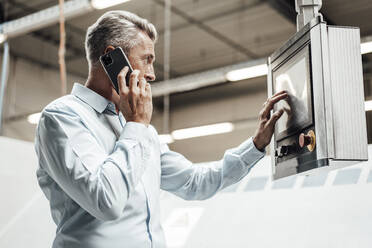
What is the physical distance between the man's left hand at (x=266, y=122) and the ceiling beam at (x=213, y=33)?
5.49 m

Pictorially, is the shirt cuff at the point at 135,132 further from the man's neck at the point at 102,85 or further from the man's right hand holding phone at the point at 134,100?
the man's neck at the point at 102,85

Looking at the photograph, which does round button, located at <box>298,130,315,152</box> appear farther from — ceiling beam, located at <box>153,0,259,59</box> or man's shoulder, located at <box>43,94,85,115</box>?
ceiling beam, located at <box>153,0,259,59</box>

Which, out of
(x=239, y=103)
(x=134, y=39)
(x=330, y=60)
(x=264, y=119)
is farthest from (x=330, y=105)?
(x=239, y=103)

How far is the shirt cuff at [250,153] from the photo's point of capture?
1.38 m

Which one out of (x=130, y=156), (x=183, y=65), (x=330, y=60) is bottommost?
(x=130, y=156)

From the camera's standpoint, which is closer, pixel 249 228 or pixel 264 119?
pixel 264 119

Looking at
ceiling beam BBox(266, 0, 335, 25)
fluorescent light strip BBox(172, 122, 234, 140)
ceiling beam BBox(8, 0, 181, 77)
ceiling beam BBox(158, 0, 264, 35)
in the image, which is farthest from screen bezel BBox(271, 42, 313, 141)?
fluorescent light strip BBox(172, 122, 234, 140)

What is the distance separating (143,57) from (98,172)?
0.39m

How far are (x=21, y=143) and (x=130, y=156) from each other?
56.9 inches

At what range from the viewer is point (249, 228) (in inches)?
65.0

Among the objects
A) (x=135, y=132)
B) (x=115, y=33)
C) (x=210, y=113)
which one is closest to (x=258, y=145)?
(x=135, y=132)

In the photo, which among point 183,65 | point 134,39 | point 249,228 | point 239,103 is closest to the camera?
point 134,39

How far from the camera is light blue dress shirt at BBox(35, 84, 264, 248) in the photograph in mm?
1047

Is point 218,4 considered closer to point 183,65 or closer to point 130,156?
point 183,65
